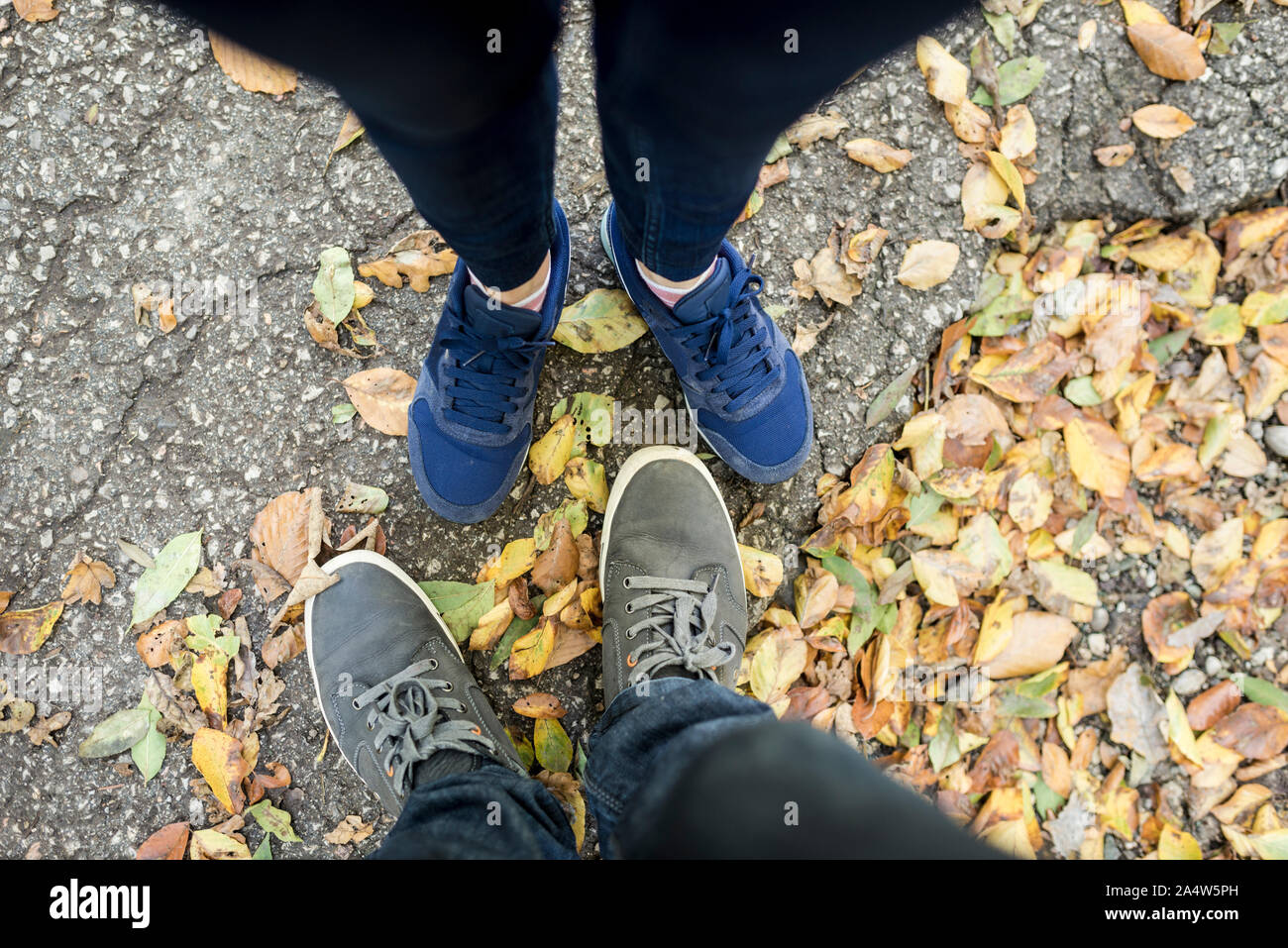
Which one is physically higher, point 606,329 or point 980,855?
point 980,855

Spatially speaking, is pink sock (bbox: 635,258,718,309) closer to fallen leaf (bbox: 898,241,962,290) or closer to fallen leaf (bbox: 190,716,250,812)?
fallen leaf (bbox: 898,241,962,290)

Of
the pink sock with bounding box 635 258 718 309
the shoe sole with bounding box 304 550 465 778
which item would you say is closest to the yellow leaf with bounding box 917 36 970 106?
the pink sock with bounding box 635 258 718 309

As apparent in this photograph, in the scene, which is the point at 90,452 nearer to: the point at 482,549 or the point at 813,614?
the point at 482,549

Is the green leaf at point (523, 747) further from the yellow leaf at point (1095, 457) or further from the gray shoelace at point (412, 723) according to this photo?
the yellow leaf at point (1095, 457)

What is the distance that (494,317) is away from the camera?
48.6 inches

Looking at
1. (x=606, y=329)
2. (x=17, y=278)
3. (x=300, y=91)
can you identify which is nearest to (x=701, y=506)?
(x=606, y=329)

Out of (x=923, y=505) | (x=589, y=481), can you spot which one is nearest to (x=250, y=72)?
Answer: (x=589, y=481)

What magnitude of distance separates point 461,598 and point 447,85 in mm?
1085

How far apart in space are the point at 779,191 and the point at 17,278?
5.36 feet

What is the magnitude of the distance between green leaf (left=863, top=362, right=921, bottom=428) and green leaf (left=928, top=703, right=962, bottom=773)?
2.08 feet

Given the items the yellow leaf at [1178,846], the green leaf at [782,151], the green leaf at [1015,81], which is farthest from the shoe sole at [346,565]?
the green leaf at [1015,81]

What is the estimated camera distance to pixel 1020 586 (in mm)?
1571

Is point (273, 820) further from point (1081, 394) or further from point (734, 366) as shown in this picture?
point (1081, 394)

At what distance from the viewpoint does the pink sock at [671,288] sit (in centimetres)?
128
